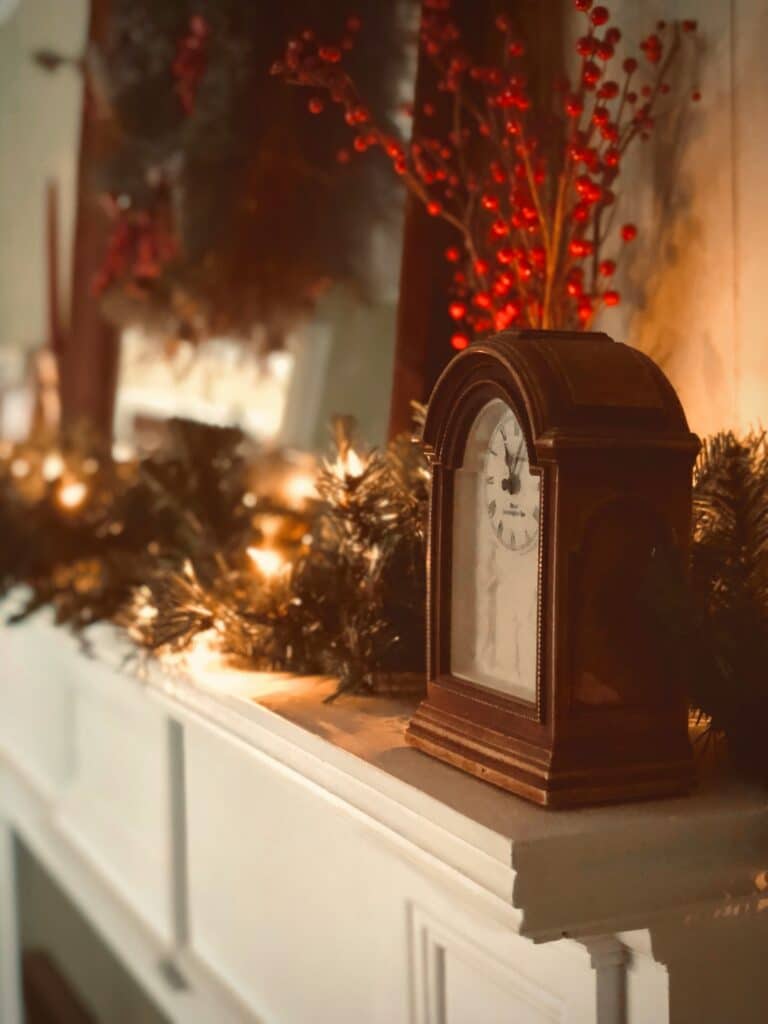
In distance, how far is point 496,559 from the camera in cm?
79

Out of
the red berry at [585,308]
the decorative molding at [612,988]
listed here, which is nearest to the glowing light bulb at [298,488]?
the red berry at [585,308]

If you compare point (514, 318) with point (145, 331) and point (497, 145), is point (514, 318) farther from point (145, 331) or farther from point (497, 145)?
point (145, 331)

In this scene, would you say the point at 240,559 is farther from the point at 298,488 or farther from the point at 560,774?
the point at 560,774

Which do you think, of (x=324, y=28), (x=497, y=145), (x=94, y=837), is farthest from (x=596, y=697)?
(x=94, y=837)

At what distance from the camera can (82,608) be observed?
1.42 meters

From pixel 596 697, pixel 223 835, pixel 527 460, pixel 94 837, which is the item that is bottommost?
pixel 94 837

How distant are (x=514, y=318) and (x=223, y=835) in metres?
0.70

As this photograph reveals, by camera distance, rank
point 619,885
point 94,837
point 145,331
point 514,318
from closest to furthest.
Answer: point 619,885 → point 514,318 → point 94,837 → point 145,331

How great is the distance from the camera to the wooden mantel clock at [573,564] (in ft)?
2.33

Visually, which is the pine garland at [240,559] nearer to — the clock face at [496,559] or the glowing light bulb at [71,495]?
the glowing light bulb at [71,495]

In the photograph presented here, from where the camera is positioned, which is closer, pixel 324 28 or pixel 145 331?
pixel 324 28

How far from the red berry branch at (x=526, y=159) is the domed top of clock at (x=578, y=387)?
10.5 inches

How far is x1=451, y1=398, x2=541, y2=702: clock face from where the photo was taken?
752 mm

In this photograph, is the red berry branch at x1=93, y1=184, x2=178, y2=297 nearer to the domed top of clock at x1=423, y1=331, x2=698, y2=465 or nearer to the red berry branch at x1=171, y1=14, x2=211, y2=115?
the red berry branch at x1=171, y1=14, x2=211, y2=115
